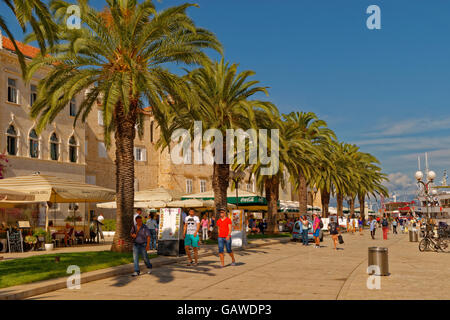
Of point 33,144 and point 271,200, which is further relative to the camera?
point 33,144

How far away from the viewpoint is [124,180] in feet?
65.6

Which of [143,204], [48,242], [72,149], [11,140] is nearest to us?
[48,242]

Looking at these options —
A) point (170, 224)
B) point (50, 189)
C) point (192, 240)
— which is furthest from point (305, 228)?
point (50, 189)

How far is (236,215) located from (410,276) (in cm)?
1193

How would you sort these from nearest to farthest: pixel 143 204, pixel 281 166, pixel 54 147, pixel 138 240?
pixel 138 240, pixel 143 204, pixel 281 166, pixel 54 147

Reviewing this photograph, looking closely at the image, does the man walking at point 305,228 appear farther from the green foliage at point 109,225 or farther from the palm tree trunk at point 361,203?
the palm tree trunk at point 361,203

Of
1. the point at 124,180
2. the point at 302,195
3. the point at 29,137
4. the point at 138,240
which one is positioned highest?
the point at 29,137

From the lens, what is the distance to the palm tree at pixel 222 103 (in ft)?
87.3

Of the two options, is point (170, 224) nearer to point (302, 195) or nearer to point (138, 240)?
point (138, 240)

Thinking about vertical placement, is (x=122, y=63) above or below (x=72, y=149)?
above

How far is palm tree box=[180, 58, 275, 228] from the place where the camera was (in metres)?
26.6

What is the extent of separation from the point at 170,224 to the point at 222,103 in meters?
9.69

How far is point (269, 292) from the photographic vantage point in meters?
10.6

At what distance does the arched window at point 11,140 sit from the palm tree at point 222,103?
15.1 meters
